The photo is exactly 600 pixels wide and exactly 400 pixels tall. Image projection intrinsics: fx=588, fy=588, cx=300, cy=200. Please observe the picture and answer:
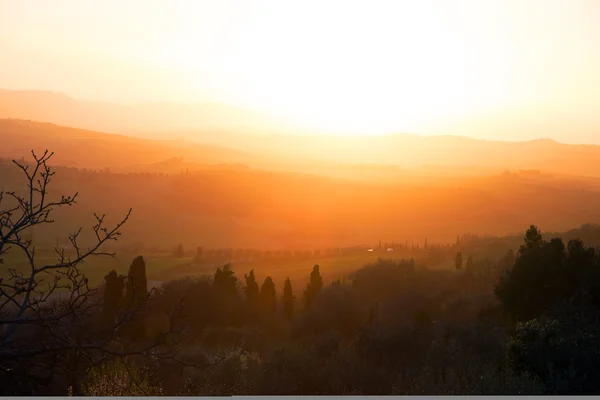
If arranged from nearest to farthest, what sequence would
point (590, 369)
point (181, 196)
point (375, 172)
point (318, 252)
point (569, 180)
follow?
point (590, 369)
point (318, 252)
point (181, 196)
point (569, 180)
point (375, 172)

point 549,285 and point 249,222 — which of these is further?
point 249,222

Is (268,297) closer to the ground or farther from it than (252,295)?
closer to the ground

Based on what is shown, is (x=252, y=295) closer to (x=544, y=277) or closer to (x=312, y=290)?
(x=312, y=290)

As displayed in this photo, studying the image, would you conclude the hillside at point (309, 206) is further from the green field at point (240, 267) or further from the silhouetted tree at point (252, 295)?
the silhouetted tree at point (252, 295)

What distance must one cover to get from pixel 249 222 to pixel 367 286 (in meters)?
67.8

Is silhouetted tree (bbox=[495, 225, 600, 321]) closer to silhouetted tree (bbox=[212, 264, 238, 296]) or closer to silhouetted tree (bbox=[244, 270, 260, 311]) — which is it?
silhouetted tree (bbox=[244, 270, 260, 311])

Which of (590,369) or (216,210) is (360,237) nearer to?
(216,210)

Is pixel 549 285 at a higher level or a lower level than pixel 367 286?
higher

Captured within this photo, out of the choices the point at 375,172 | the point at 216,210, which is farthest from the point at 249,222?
the point at 375,172

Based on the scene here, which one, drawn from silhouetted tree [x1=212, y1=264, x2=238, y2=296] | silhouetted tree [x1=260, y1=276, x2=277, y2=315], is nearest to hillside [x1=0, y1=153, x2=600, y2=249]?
silhouetted tree [x1=260, y1=276, x2=277, y2=315]

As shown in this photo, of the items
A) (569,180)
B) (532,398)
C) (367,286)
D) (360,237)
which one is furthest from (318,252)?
(569,180)

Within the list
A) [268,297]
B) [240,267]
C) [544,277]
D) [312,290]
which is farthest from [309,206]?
[544,277]

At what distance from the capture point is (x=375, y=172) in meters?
150

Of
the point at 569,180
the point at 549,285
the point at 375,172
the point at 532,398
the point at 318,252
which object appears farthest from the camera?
the point at 375,172
